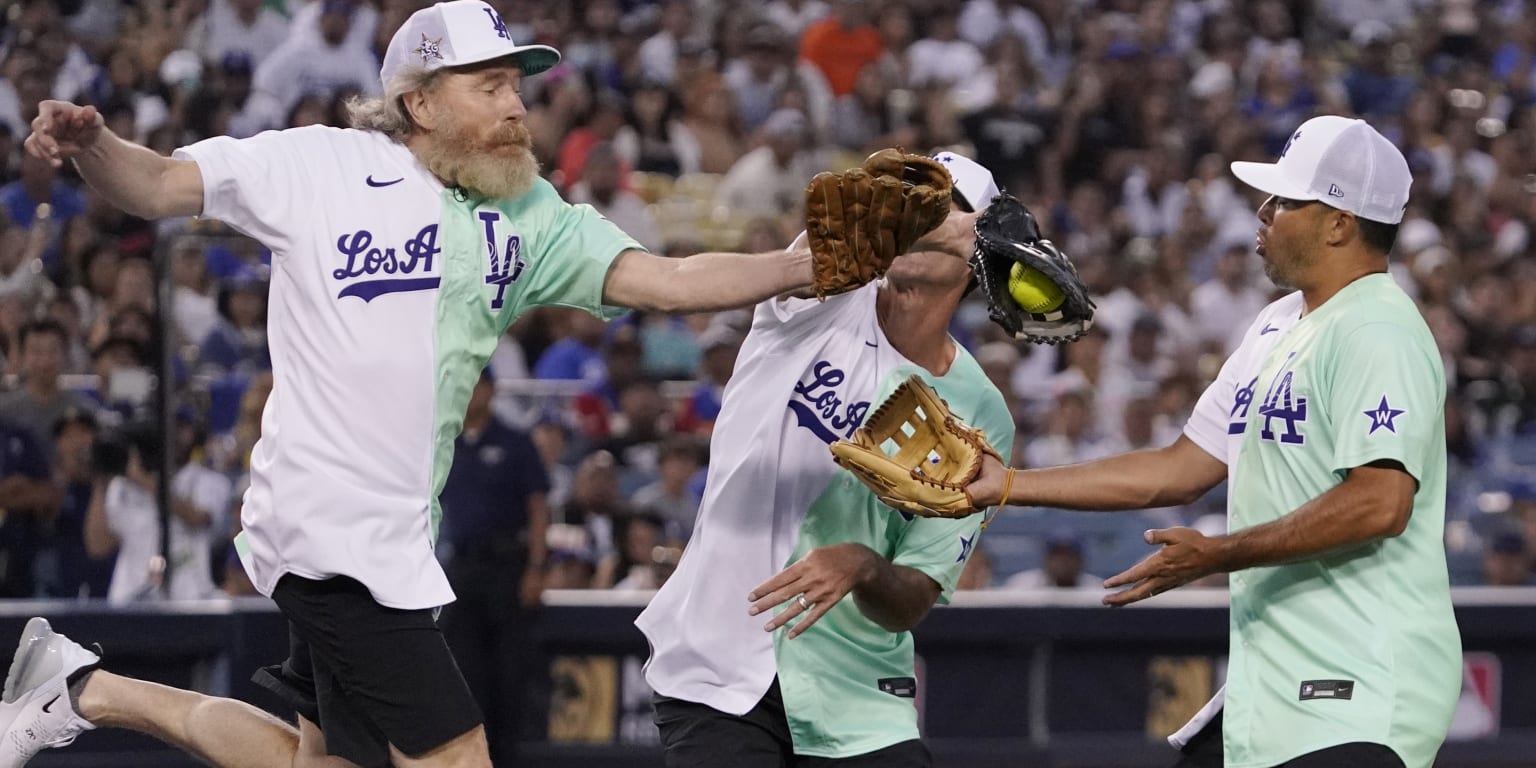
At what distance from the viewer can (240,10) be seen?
1309 cm

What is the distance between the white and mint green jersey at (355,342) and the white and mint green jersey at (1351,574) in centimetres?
193

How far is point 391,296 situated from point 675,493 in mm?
5709

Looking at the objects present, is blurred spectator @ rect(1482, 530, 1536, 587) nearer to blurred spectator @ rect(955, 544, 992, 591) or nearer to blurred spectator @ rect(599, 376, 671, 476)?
blurred spectator @ rect(955, 544, 992, 591)

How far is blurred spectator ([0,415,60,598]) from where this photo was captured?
28.2 feet

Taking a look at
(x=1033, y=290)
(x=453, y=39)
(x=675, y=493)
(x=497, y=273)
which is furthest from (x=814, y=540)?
(x=675, y=493)

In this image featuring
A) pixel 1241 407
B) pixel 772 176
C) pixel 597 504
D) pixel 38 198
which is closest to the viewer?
pixel 1241 407

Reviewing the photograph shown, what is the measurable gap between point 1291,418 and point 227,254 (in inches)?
238

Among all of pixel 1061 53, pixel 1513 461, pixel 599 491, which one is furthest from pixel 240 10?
pixel 1513 461

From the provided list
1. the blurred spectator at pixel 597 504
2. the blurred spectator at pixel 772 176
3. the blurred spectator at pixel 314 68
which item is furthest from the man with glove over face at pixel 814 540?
the blurred spectator at pixel 772 176

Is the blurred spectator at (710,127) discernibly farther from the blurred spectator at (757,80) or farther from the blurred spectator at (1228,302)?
the blurred spectator at (1228,302)

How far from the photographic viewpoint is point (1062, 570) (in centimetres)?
1034

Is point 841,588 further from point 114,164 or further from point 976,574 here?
point 976,574

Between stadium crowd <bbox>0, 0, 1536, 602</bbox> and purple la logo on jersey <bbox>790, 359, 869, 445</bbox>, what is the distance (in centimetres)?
414

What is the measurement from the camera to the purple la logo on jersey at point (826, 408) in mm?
5211
